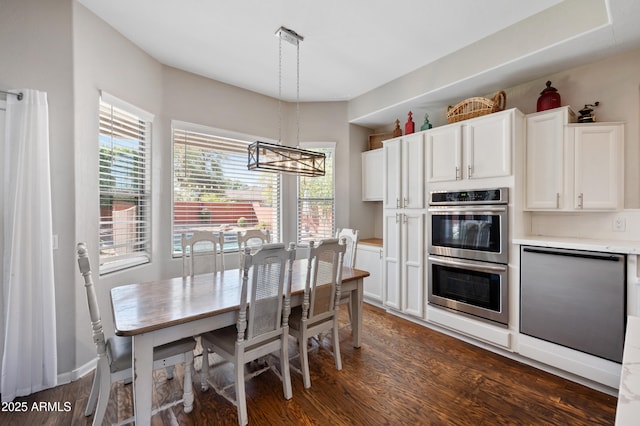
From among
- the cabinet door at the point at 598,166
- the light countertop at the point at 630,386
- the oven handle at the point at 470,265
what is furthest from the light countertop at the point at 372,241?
the light countertop at the point at 630,386

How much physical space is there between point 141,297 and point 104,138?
168 cm

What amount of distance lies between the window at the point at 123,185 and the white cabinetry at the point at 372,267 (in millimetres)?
2798

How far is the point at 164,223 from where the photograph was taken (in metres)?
3.48

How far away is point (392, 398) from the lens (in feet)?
7.05

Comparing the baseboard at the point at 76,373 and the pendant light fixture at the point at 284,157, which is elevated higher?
the pendant light fixture at the point at 284,157

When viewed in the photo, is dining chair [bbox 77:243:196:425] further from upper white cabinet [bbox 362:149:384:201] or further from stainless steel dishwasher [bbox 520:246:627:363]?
upper white cabinet [bbox 362:149:384:201]

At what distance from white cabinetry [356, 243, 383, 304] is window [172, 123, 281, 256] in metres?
1.39

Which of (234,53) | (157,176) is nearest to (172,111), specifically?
(157,176)

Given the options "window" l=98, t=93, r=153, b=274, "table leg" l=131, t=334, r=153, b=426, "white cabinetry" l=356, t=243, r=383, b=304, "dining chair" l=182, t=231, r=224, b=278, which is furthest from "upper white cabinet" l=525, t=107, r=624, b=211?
"window" l=98, t=93, r=153, b=274

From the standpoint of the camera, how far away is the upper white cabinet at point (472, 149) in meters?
2.76

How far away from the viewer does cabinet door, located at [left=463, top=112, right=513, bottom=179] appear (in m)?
2.74

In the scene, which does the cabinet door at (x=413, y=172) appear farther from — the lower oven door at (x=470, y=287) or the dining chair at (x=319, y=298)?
the dining chair at (x=319, y=298)

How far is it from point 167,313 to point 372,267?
2.95 meters

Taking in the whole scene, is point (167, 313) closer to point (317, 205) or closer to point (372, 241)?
point (317, 205)
